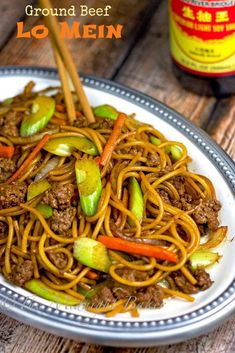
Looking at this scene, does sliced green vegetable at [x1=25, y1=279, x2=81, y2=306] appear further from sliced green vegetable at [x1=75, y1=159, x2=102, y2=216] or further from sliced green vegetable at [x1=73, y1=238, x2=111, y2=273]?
sliced green vegetable at [x1=75, y1=159, x2=102, y2=216]

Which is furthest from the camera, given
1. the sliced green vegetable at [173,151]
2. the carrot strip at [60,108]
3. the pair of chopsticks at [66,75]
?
the carrot strip at [60,108]

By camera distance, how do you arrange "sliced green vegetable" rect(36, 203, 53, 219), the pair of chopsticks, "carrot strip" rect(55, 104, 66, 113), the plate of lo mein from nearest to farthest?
the plate of lo mein < "sliced green vegetable" rect(36, 203, 53, 219) < the pair of chopsticks < "carrot strip" rect(55, 104, 66, 113)

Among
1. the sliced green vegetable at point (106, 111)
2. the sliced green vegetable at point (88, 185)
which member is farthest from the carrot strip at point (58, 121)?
the sliced green vegetable at point (88, 185)

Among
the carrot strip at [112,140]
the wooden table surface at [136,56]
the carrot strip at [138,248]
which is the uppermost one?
the carrot strip at [112,140]

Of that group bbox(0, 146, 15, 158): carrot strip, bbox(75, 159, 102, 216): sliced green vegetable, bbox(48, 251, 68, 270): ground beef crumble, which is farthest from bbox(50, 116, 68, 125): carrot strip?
bbox(48, 251, 68, 270): ground beef crumble

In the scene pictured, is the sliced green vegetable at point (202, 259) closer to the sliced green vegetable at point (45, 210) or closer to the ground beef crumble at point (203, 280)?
the ground beef crumble at point (203, 280)

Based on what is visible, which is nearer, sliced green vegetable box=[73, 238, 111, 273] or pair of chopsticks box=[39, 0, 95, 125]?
sliced green vegetable box=[73, 238, 111, 273]

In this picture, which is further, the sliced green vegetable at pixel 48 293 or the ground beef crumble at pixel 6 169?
the ground beef crumble at pixel 6 169

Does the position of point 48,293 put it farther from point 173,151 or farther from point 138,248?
point 173,151
